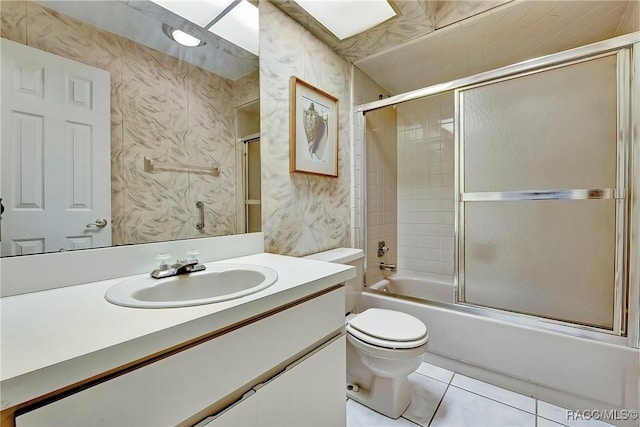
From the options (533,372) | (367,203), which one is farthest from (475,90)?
(533,372)

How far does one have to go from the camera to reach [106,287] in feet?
2.75

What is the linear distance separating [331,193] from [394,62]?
3.80ft

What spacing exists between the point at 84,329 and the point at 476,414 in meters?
1.63

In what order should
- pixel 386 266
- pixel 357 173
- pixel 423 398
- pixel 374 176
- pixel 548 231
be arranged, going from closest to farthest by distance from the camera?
pixel 423 398
pixel 548 231
pixel 357 173
pixel 374 176
pixel 386 266

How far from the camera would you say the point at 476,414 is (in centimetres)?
131

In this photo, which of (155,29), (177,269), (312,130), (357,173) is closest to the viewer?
(177,269)

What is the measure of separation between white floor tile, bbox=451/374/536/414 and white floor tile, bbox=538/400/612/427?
0.04 meters

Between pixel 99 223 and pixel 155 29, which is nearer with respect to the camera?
pixel 99 223

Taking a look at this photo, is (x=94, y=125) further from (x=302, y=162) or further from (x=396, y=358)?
(x=396, y=358)

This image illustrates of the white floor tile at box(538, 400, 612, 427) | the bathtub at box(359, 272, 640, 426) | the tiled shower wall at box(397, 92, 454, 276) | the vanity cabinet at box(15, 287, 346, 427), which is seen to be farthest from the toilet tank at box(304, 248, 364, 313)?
the white floor tile at box(538, 400, 612, 427)

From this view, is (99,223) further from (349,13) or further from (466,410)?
Result: (466,410)

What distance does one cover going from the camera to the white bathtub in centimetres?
233

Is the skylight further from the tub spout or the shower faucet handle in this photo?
the tub spout

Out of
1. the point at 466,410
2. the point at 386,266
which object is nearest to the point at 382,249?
the point at 386,266
